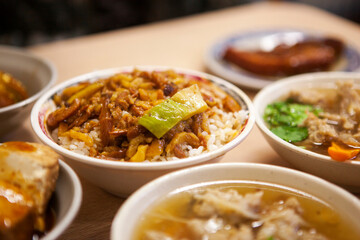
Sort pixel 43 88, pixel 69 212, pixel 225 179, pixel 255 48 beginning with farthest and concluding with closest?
pixel 255 48
pixel 43 88
pixel 225 179
pixel 69 212

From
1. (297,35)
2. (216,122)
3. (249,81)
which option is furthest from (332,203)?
(297,35)

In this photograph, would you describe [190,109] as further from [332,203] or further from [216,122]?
[332,203]

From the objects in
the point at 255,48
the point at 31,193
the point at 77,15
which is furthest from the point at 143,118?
the point at 77,15

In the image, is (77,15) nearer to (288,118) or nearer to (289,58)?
(289,58)

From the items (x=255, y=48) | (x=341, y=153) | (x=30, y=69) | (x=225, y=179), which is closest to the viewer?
(x=225, y=179)

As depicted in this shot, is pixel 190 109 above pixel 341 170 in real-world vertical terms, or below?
above

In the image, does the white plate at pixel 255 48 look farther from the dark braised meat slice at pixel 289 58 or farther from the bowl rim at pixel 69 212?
the bowl rim at pixel 69 212

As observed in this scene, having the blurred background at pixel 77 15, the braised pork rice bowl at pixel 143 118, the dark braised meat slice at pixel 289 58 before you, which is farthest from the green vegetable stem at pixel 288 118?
the blurred background at pixel 77 15
